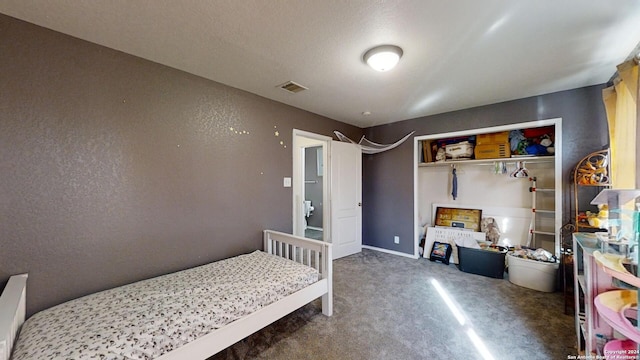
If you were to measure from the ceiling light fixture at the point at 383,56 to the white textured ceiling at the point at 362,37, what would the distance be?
0.06 meters

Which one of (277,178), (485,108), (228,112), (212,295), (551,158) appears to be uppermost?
(485,108)

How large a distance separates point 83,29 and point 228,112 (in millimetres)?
1240

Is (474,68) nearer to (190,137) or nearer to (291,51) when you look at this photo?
(291,51)

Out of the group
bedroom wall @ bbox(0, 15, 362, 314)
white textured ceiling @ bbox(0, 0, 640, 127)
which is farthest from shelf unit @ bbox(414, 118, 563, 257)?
bedroom wall @ bbox(0, 15, 362, 314)

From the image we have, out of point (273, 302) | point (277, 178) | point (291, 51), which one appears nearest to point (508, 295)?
point (273, 302)

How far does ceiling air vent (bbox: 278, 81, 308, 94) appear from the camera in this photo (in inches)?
106

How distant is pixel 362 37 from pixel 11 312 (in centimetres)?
266

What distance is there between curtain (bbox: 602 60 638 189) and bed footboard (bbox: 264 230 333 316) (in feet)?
7.93

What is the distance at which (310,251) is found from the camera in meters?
2.46

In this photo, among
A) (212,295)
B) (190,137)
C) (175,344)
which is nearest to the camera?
(175,344)

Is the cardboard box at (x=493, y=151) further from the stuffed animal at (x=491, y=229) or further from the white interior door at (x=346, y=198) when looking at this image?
the white interior door at (x=346, y=198)

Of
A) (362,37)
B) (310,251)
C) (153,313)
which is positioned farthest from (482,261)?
(153,313)

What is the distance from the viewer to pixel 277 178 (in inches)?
126

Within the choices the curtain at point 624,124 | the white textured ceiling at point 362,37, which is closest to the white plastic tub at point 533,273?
the curtain at point 624,124
